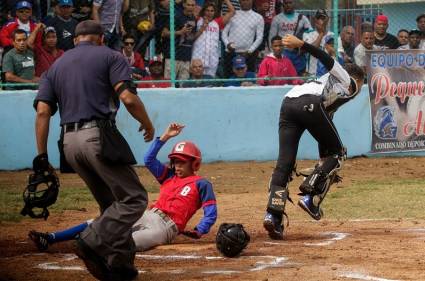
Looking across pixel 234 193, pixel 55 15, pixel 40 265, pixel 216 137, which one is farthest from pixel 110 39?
pixel 40 265

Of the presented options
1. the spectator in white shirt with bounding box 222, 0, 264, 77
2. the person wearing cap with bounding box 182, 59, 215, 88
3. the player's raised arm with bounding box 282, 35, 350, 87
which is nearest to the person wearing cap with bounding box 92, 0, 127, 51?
the person wearing cap with bounding box 182, 59, 215, 88

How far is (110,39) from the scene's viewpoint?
50.9ft

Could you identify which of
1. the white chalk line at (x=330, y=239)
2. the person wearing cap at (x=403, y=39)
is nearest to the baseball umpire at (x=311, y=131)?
the white chalk line at (x=330, y=239)

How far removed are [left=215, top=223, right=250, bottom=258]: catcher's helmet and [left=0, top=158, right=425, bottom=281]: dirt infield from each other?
80 mm

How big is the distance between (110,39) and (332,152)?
665 cm

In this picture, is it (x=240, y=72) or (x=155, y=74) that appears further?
(x=240, y=72)

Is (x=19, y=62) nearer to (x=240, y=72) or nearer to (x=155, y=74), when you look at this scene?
(x=155, y=74)

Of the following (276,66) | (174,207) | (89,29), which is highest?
(89,29)

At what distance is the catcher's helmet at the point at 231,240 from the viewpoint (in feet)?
27.0

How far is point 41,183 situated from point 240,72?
29.8ft

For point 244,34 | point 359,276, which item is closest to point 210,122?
point 244,34

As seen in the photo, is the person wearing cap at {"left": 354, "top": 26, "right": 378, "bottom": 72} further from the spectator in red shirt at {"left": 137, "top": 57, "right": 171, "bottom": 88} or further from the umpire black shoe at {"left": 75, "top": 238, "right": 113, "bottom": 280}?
the umpire black shoe at {"left": 75, "top": 238, "right": 113, "bottom": 280}

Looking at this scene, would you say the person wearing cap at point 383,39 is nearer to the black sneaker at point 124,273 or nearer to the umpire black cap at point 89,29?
the umpire black cap at point 89,29

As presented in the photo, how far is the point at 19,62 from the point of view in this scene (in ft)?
50.2
